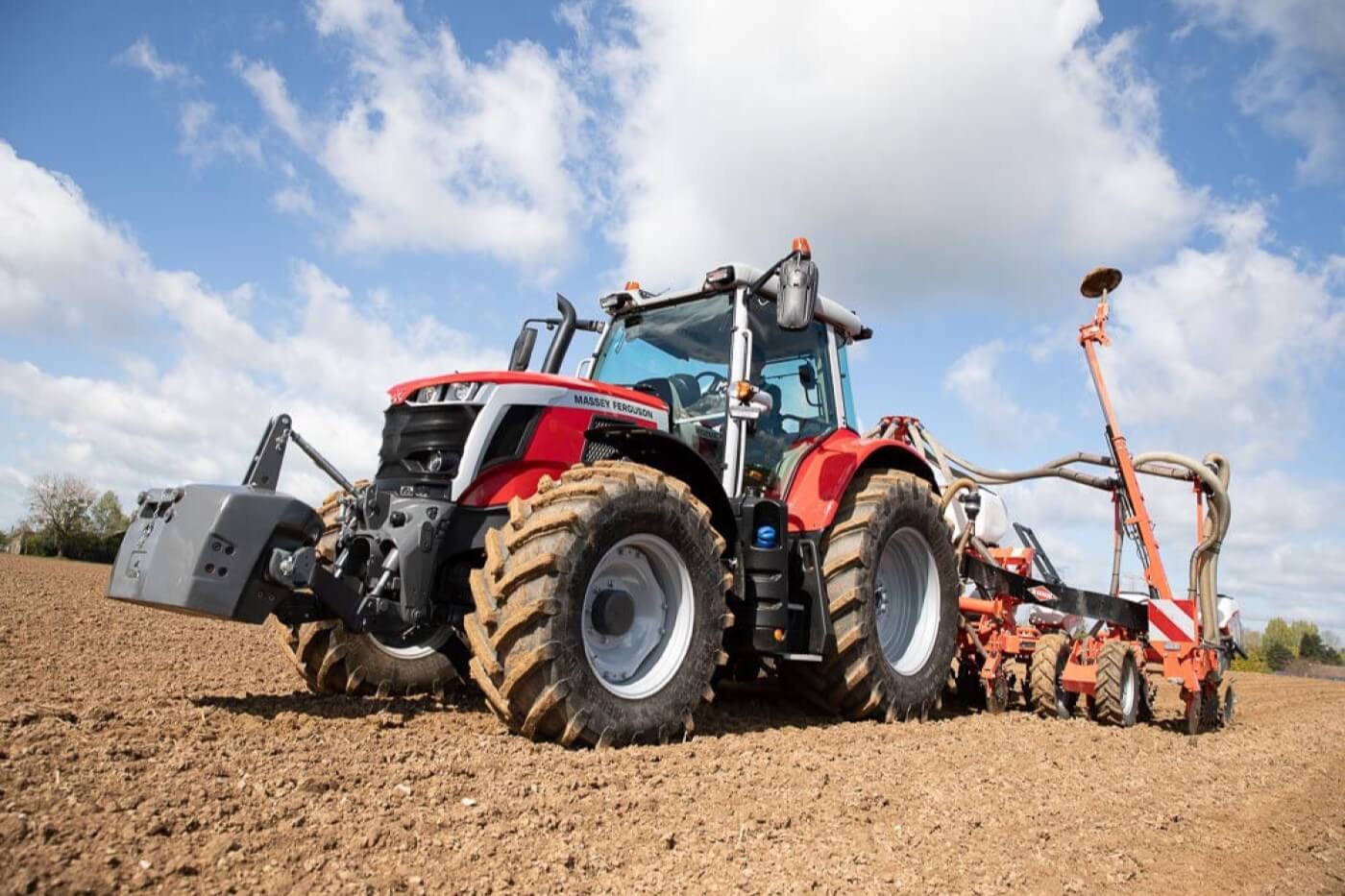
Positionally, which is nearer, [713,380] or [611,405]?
[611,405]

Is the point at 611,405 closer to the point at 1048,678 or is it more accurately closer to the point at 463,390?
the point at 463,390

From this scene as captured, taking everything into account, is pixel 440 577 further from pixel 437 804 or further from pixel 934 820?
pixel 934 820

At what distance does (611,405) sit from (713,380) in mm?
1037

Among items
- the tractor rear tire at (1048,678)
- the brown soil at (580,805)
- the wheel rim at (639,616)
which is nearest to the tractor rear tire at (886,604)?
the brown soil at (580,805)

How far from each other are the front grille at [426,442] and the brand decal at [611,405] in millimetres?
529

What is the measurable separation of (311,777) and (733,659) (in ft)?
9.63

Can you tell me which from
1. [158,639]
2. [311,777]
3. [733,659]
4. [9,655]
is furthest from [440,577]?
[158,639]

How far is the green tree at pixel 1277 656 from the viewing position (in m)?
25.3

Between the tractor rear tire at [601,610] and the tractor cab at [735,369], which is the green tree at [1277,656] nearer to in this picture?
the tractor cab at [735,369]

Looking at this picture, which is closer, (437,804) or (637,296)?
(437,804)

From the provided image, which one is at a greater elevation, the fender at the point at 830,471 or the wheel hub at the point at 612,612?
the fender at the point at 830,471

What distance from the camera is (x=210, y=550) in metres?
3.59

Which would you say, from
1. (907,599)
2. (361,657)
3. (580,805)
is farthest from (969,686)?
(580,805)

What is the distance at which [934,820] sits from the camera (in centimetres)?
335
